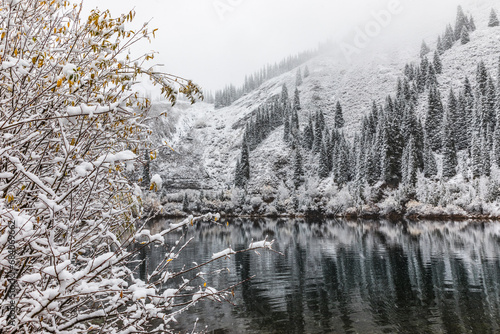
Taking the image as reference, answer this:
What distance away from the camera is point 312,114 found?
503 feet

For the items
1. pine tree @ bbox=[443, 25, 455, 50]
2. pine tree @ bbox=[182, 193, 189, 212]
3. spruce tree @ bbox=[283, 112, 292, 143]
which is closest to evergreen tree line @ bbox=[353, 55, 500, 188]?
spruce tree @ bbox=[283, 112, 292, 143]

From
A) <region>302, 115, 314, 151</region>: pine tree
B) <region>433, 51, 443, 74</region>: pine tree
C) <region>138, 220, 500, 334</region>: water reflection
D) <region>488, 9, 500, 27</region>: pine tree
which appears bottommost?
<region>138, 220, 500, 334</region>: water reflection

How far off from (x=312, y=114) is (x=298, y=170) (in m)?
41.7

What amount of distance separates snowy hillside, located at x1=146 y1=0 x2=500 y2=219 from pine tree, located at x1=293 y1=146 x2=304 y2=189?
10.7ft

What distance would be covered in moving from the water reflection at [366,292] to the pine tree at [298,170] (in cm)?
8920

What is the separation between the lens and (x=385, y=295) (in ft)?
60.9

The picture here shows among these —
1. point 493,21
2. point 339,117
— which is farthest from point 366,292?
point 493,21

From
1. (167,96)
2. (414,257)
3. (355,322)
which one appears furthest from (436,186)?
(167,96)

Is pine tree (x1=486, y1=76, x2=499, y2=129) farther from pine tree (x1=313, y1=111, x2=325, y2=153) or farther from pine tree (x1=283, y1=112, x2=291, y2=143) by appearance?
pine tree (x1=283, y1=112, x2=291, y2=143)

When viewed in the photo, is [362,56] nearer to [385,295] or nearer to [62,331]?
[385,295]

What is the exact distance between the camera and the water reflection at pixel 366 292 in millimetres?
14680

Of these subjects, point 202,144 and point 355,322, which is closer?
point 355,322

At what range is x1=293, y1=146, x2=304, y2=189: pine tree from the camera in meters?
123

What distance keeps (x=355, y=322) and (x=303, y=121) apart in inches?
5692
